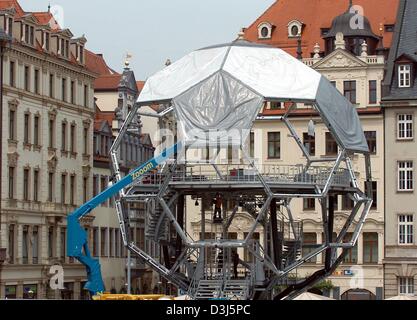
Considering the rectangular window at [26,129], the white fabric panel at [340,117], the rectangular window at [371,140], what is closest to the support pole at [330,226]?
the white fabric panel at [340,117]

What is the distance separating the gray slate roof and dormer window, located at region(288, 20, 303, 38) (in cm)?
736

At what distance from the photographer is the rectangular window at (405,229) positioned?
7238 cm

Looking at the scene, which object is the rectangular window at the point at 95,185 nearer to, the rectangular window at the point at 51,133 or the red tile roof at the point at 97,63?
the rectangular window at the point at 51,133

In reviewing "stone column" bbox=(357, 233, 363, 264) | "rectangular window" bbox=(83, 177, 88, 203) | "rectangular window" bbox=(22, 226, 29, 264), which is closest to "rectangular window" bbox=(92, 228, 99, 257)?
"rectangular window" bbox=(83, 177, 88, 203)

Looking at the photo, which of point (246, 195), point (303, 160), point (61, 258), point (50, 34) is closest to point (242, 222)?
point (303, 160)

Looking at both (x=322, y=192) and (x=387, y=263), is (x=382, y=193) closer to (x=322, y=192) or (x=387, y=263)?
(x=387, y=263)

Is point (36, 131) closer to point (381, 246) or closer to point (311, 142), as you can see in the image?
point (311, 142)

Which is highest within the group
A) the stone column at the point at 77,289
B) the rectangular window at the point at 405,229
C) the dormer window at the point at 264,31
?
the dormer window at the point at 264,31

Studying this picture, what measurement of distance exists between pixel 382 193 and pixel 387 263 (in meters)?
4.18

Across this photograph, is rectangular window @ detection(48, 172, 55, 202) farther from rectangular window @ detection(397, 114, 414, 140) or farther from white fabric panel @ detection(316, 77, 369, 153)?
white fabric panel @ detection(316, 77, 369, 153)

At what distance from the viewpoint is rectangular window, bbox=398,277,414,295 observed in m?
72.2

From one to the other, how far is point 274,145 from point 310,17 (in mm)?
10633

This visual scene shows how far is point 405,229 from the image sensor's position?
238 ft

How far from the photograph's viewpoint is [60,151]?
3187 inches
